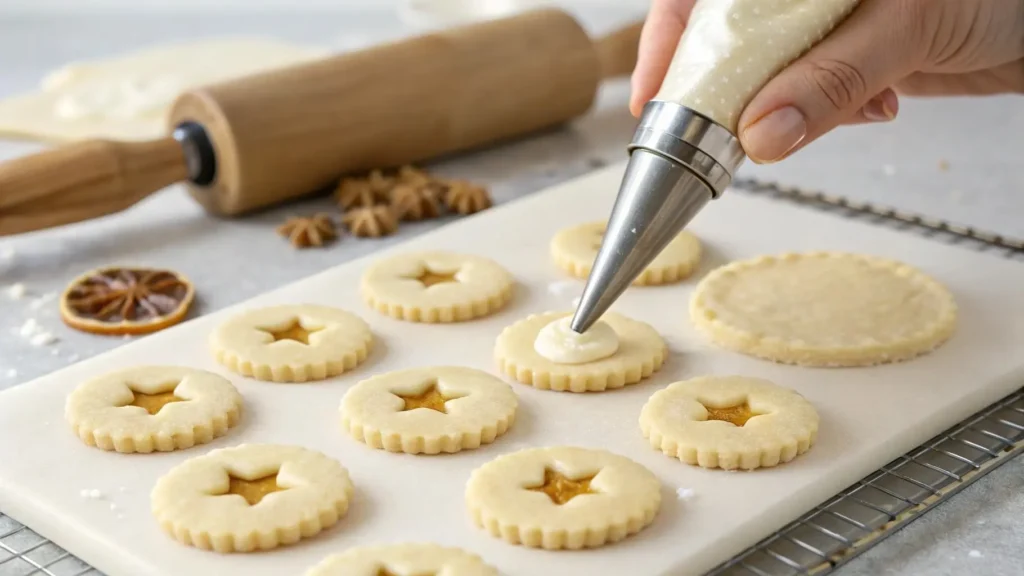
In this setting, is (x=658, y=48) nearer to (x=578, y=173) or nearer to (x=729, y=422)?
(x=729, y=422)

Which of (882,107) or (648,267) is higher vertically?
(882,107)

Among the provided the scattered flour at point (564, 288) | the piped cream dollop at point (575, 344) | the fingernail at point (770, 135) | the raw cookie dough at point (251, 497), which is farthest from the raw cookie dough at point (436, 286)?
the fingernail at point (770, 135)

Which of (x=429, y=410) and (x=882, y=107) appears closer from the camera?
(x=429, y=410)

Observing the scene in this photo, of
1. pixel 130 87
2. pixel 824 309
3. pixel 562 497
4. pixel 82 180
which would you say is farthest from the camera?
pixel 130 87

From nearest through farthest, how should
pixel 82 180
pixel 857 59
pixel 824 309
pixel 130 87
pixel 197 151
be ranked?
pixel 857 59, pixel 824 309, pixel 82 180, pixel 197 151, pixel 130 87

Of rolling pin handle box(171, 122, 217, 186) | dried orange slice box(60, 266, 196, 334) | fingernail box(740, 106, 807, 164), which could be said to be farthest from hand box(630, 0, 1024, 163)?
rolling pin handle box(171, 122, 217, 186)

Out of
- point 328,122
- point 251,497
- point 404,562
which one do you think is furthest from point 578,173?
point 404,562
